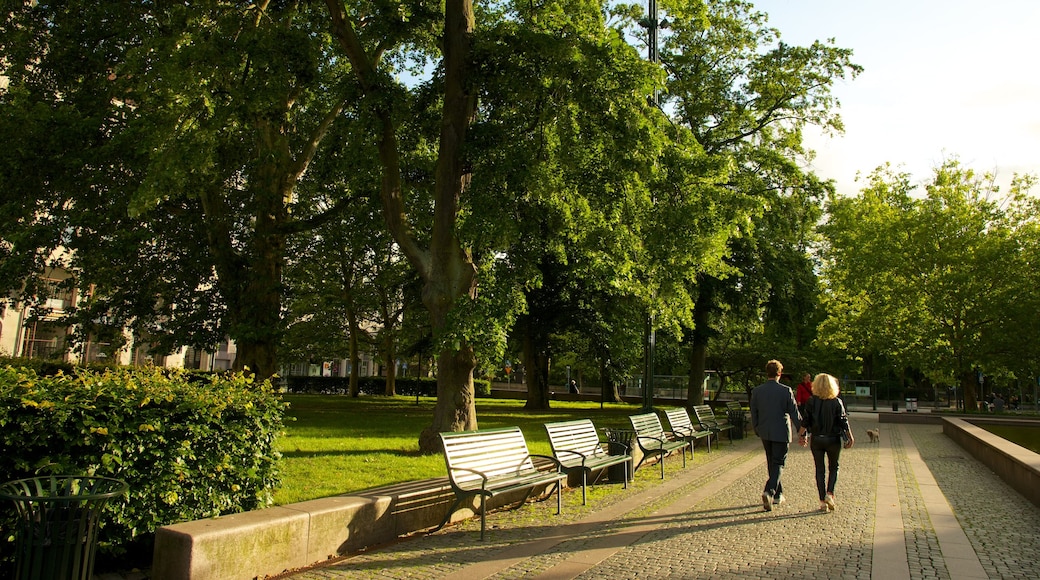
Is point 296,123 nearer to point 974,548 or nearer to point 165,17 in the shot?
point 165,17

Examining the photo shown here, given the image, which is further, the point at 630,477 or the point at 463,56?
the point at 463,56

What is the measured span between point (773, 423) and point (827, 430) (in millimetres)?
637

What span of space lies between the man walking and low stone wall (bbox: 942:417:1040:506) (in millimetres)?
3582

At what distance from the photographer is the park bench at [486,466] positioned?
675 cm

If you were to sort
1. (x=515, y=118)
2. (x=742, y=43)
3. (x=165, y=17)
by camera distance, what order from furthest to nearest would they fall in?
(x=742, y=43)
(x=165, y=17)
(x=515, y=118)

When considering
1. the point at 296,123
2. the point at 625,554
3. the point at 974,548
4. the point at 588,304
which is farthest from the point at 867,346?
the point at 625,554

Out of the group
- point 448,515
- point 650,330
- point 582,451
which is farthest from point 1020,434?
point 448,515

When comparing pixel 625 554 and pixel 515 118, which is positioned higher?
pixel 515 118

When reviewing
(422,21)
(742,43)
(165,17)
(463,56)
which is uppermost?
(742,43)

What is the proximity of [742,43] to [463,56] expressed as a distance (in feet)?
50.5

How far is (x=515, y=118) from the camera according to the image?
11695mm

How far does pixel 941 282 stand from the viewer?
30.5 m

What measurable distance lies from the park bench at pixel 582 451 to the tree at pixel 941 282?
20669mm

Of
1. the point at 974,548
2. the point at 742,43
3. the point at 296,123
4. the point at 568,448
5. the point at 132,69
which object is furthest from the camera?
the point at 742,43
